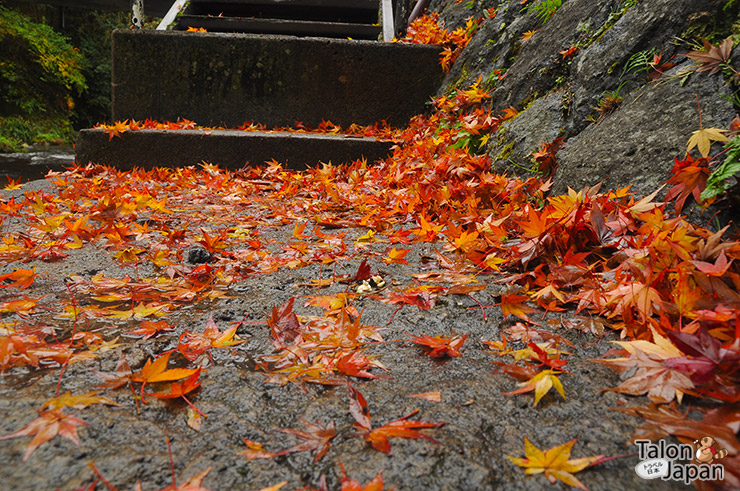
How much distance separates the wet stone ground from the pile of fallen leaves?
2 centimetres

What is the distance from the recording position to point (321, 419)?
0.79 metres

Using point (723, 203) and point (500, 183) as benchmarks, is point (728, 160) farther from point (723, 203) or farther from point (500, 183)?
point (500, 183)

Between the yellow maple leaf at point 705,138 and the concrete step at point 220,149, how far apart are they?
2.36 m

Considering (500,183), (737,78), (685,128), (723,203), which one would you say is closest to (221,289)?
(500,183)

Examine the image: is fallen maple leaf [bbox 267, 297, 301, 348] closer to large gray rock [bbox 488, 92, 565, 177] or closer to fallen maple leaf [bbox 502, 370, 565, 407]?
fallen maple leaf [bbox 502, 370, 565, 407]

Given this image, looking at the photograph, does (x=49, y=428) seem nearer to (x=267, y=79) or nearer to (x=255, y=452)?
(x=255, y=452)

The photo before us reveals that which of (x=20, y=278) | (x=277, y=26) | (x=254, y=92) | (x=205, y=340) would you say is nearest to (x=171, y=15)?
(x=277, y=26)

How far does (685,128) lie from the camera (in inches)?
Answer: 51.4

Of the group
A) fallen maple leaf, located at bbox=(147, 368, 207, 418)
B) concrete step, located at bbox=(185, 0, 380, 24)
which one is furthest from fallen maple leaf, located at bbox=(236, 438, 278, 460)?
concrete step, located at bbox=(185, 0, 380, 24)

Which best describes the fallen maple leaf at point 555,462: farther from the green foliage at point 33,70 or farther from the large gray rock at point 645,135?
the green foliage at point 33,70

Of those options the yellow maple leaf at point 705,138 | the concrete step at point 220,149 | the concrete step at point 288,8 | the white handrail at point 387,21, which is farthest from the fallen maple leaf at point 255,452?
the concrete step at point 288,8

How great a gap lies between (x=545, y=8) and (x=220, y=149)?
263 centimetres

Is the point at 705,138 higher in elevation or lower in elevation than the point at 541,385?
higher

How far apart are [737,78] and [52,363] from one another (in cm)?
204
